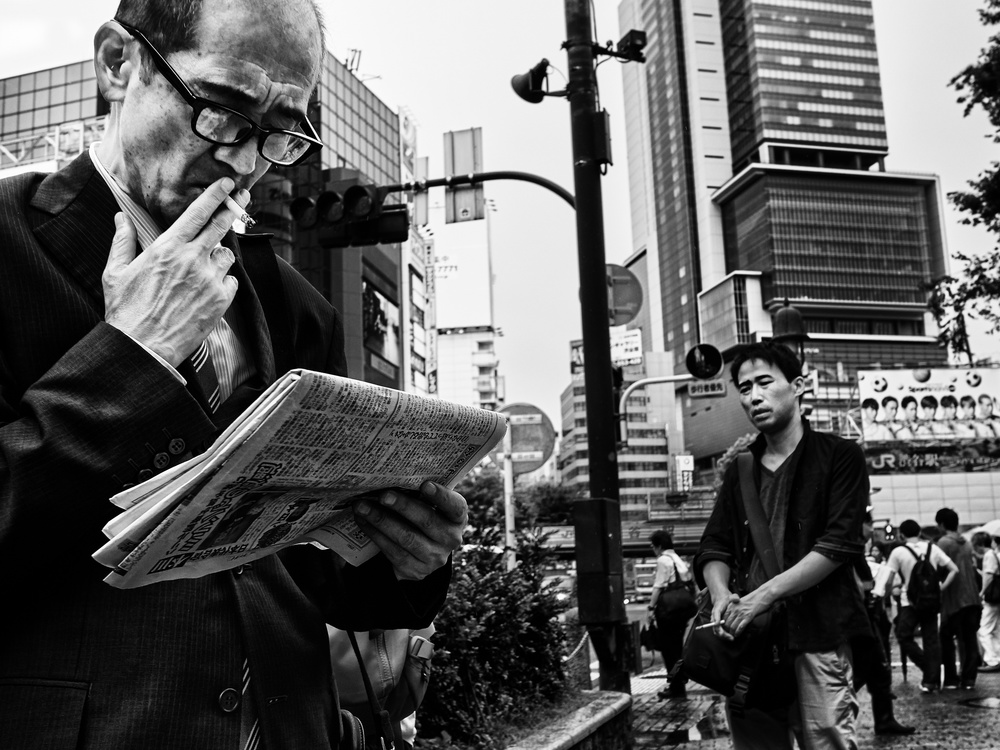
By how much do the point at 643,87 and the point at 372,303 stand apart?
114085mm

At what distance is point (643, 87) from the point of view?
156 metres

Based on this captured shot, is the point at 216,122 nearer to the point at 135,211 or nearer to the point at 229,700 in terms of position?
the point at 135,211

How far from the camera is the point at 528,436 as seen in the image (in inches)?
480

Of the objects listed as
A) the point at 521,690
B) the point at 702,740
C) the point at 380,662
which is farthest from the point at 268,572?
the point at 702,740

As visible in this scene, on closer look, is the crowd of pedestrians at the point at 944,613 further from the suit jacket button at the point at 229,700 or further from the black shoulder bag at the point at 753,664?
the suit jacket button at the point at 229,700

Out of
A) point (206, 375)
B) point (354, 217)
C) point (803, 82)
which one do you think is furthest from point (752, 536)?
point (803, 82)

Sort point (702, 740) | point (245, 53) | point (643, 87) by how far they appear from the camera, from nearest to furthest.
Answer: point (245, 53) → point (702, 740) → point (643, 87)

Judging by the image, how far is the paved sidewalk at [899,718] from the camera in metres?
6.89

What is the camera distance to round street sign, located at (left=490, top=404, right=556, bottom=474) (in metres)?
12.0

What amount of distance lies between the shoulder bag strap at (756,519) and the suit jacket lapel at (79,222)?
305cm

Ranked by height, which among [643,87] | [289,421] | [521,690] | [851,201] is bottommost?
[521,690]

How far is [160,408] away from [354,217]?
359 inches

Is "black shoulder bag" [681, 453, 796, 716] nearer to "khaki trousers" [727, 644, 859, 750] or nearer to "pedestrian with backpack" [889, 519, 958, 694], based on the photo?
"khaki trousers" [727, 644, 859, 750]

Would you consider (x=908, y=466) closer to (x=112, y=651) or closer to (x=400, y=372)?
(x=400, y=372)
